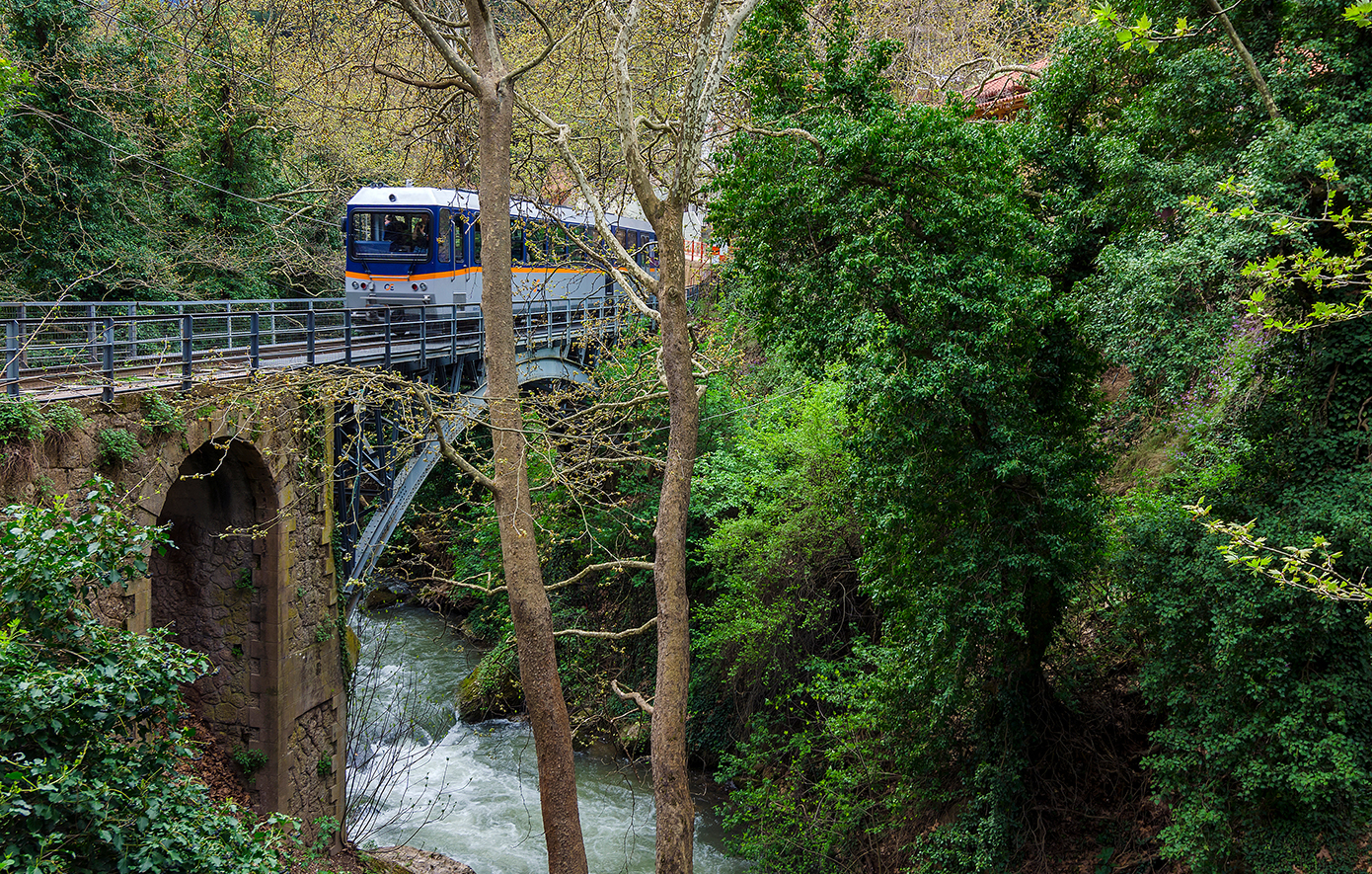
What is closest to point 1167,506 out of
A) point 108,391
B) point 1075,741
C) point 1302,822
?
point 1302,822

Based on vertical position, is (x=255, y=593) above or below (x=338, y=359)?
below

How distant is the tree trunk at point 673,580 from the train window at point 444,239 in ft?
28.7

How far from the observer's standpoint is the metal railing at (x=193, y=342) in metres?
7.86

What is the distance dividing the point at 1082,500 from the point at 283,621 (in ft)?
29.5

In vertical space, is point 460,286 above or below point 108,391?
above

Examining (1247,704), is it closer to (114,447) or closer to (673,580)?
(673,580)

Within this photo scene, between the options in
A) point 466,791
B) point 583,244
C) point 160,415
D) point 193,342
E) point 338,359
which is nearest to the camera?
point 160,415

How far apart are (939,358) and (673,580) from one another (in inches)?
118

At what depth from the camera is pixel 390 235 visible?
51.6 ft

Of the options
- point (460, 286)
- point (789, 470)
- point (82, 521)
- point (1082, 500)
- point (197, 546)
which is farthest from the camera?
point (460, 286)

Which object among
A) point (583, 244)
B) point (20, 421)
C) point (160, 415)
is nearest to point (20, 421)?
point (20, 421)

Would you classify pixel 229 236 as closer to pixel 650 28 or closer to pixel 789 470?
pixel 650 28

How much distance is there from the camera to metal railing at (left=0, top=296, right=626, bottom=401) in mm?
7859

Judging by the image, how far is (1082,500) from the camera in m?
7.78
